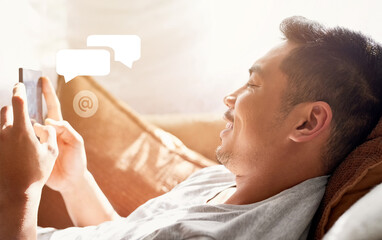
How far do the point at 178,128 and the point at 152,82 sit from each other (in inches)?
8.4

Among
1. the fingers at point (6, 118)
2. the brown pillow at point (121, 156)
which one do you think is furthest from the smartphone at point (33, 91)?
the brown pillow at point (121, 156)

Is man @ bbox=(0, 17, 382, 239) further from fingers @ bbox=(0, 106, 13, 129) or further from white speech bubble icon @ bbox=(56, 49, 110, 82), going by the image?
white speech bubble icon @ bbox=(56, 49, 110, 82)

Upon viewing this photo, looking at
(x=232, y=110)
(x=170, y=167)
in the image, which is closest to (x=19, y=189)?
(x=232, y=110)

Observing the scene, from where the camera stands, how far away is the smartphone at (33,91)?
95cm

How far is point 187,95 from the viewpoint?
154 centimetres

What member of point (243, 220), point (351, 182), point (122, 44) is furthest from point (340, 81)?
point (122, 44)

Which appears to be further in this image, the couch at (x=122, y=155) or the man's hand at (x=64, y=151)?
the couch at (x=122, y=155)

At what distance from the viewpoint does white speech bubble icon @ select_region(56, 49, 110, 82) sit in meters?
1.33

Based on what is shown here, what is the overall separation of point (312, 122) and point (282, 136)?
7cm

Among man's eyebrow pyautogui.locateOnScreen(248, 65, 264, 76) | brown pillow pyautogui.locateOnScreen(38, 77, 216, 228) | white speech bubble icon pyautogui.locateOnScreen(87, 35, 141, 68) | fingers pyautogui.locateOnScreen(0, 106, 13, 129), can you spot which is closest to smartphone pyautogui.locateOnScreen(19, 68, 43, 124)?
fingers pyautogui.locateOnScreen(0, 106, 13, 129)

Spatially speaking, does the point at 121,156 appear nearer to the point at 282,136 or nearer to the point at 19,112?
the point at 19,112

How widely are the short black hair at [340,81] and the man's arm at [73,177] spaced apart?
596mm

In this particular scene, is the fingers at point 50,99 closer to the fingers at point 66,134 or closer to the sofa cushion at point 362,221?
the fingers at point 66,134

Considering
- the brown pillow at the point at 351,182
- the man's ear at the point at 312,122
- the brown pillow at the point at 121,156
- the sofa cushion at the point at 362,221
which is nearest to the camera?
the sofa cushion at the point at 362,221
